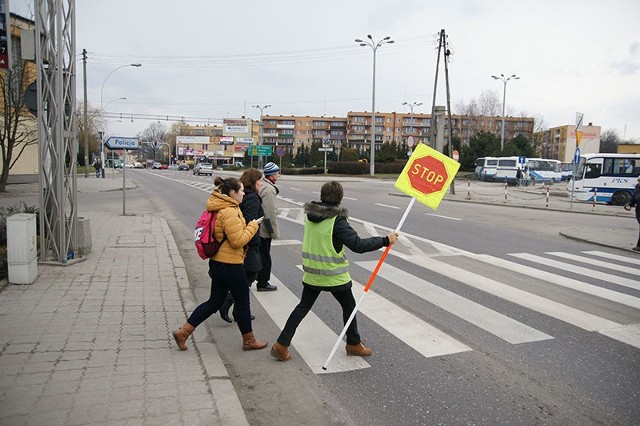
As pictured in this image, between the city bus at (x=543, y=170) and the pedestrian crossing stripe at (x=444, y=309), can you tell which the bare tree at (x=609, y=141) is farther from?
the pedestrian crossing stripe at (x=444, y=309)

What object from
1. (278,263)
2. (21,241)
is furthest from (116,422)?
(278,263)

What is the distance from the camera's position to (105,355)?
168 inches

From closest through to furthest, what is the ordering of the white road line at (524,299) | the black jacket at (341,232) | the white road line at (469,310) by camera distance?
the black jacket at (341,232), the white road line at (469,310), the white road line at (524,299)

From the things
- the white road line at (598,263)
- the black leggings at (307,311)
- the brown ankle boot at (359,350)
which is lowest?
the white road line at (598,263)

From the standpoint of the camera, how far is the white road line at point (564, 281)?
654 cm

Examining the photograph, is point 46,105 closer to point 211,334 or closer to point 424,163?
point 211,334

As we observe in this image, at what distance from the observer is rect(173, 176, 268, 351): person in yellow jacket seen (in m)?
4.30

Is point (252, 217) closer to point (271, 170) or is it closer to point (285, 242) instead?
point (271, 170)

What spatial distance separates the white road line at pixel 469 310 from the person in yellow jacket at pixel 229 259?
2477mm

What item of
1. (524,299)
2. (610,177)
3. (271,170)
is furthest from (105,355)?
(610,177)

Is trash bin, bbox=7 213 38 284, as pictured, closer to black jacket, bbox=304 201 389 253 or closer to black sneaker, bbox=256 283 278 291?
black sneaker, bbox=256 283 278 291

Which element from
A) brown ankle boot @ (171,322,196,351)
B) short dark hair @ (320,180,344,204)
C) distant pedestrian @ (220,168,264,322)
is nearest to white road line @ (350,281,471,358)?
distant pedestrian @ (220,168,264,322)

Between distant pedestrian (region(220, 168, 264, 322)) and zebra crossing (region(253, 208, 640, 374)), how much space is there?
23.8 inches

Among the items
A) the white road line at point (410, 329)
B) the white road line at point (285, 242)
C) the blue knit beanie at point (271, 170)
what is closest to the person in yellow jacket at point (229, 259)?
the white road line at point (410, 329)
